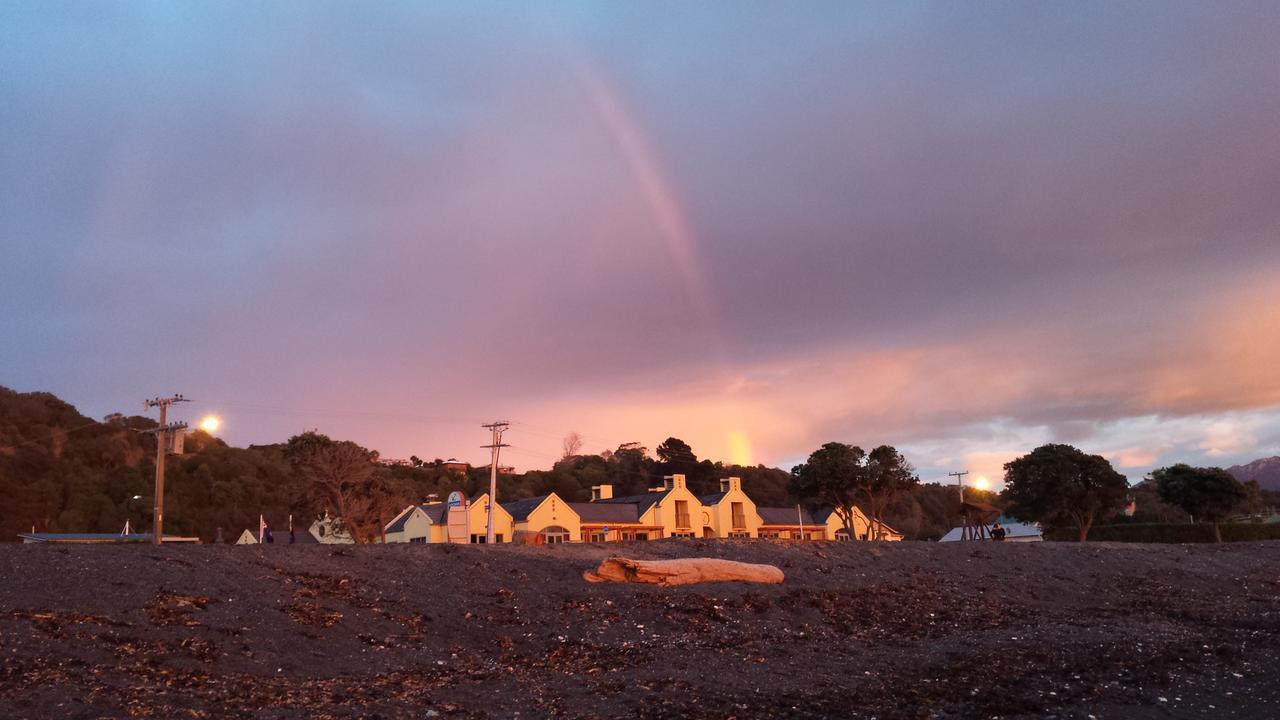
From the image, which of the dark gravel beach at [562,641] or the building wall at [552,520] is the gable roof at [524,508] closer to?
the building wall at [552,520]

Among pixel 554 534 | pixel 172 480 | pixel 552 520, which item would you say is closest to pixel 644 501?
pixel 552 520

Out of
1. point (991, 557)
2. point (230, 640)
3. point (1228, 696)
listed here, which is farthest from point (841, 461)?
point (230, 640)

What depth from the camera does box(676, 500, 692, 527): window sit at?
277 feet

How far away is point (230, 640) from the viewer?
16062 millimetres

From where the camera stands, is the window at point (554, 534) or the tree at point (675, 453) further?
the tree at point (675, 453)

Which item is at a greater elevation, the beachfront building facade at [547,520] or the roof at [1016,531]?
the beachfront building facade at [547,520]

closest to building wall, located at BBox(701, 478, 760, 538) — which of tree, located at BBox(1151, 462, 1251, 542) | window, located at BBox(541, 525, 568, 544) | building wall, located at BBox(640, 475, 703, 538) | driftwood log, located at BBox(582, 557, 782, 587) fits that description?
building wall, located at BBox(640, 475, 703, 538)

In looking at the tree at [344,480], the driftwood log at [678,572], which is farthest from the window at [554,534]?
the driftwood log at [678,572]

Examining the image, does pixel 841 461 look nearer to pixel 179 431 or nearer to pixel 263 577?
pixel 179 431

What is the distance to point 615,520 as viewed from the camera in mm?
81188

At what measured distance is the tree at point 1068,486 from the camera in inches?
2416

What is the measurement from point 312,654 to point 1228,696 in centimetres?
1627

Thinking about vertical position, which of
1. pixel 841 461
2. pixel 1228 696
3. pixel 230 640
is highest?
pixel 841 461

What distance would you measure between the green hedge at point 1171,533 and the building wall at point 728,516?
2586 cm
